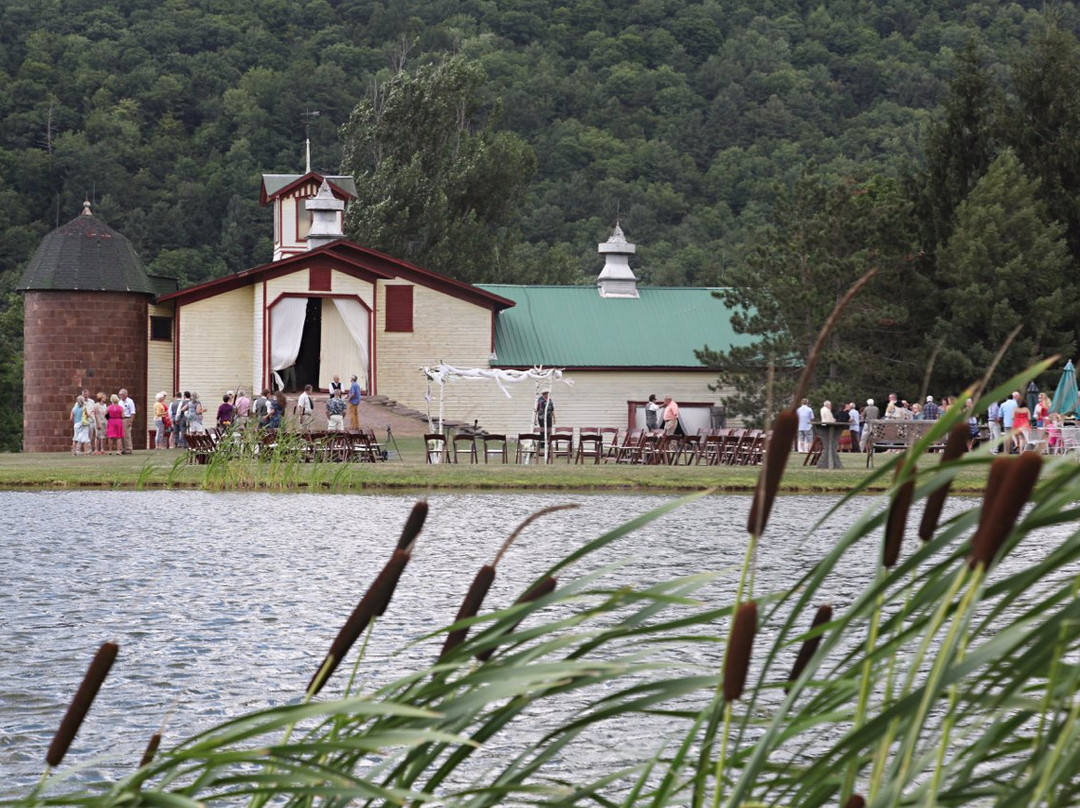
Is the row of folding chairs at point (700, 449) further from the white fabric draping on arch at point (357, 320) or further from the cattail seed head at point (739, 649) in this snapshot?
the cattail seed head at point (739, 649)

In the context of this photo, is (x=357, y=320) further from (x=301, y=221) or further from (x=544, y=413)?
(x=544, y=413)

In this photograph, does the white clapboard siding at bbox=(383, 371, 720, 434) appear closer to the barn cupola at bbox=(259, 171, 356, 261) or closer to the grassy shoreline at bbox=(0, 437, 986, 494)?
the barn cupola at bbox=(259, 171, 356, 261)

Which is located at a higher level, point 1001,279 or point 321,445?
point 1001,279

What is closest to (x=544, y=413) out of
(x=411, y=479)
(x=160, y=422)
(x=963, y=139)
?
(x=411, y=479)

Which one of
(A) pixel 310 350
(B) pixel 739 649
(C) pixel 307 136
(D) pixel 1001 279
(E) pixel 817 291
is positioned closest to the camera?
(B) pixel 739 649

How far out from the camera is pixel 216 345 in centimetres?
5247

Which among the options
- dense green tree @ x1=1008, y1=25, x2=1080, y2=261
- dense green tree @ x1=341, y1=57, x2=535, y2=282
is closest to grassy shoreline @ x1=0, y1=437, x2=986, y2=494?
dense green tree @ x1=1008, y1=25, x2=1080, y2=261

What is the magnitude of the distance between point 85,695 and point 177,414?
149 feet

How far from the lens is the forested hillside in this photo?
93.9 meters

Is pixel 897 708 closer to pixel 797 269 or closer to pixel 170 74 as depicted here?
pixel 797 269

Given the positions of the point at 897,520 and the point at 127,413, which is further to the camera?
the point at 127,413

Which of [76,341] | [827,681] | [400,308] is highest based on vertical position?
[400,308]

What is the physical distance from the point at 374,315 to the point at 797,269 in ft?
44.1

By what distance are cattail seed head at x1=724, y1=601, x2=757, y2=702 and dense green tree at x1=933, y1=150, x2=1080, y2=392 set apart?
148 feet
